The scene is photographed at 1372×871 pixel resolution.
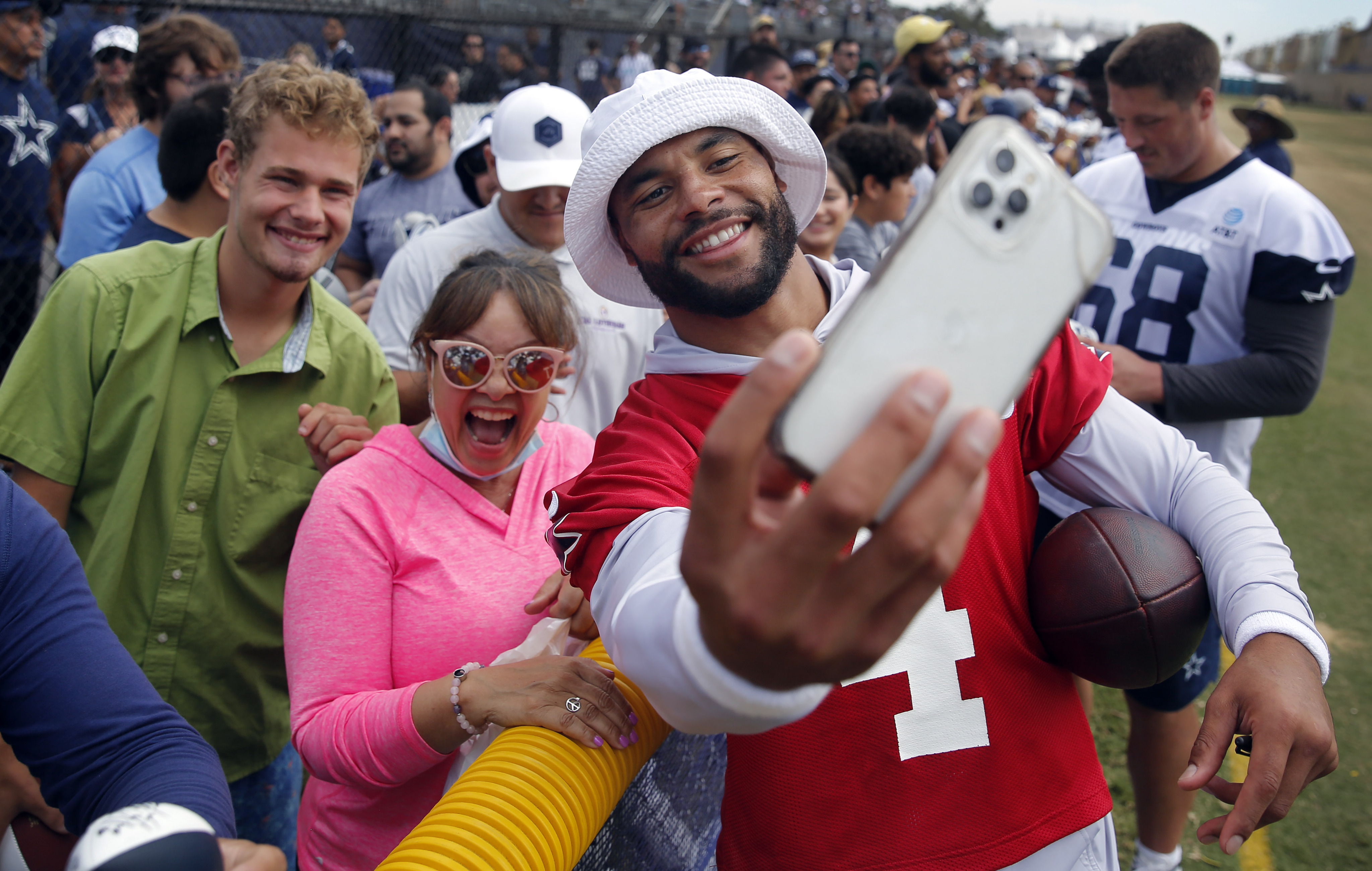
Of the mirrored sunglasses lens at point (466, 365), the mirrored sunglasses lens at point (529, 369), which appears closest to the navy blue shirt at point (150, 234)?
the mirrored sunglasses lens at point (466, 365)

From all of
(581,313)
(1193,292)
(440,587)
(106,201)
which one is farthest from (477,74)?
(440,587)

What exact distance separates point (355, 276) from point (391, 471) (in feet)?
10.5

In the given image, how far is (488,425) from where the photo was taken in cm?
226

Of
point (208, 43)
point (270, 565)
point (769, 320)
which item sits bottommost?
point (270, 565)

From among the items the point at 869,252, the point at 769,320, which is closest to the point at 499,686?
the point at 769,320

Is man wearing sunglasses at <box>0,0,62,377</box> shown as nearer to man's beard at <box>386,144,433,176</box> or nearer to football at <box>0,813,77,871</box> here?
man's beard at <box>386,144,433,176</box>

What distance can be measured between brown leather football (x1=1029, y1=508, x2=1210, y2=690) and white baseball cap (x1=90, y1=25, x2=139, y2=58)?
22.5 feet

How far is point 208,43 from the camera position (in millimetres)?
4316

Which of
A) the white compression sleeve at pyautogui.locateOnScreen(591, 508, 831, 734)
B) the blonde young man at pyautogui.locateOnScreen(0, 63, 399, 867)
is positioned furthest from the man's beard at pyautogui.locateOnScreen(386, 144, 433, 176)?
the white compression sleeve at pyautogui.locateOnScreen(591, 508, 831, 734)

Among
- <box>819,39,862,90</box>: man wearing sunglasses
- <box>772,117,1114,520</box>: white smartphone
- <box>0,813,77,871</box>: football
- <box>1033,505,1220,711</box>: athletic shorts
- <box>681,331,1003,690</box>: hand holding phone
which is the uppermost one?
<box>772,117,1114,520</box>: white smartphone

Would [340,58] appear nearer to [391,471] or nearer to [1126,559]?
[391,471]

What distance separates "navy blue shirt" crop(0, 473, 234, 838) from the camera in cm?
139

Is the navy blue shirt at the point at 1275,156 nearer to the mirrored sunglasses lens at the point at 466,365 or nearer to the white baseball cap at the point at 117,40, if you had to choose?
the mirrored sunglasses lens at the point at 466,365

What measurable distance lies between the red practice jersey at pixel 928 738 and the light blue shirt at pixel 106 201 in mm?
3214
